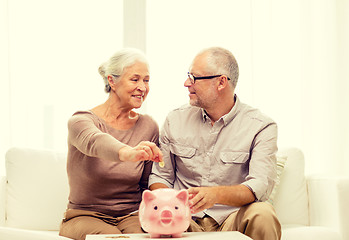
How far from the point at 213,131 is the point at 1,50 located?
1.77m

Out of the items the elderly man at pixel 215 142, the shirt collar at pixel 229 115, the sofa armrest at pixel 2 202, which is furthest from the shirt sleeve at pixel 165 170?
the sofa armrest at pixel 2 202

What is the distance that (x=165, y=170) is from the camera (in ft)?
8.07

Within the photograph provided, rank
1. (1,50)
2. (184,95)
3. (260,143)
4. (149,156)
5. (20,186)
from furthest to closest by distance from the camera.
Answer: (184,95) < (1,50) < (20,186) < (260,143) < (149,156)

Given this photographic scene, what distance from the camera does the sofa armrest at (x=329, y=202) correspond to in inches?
102

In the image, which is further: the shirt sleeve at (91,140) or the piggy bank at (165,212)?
the shirt sleeve at (91,140)

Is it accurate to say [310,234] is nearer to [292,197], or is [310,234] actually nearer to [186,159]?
[292,197]

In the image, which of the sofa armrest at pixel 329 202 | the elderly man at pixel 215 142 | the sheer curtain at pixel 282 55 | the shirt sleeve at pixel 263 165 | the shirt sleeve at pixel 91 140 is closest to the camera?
the shirt sleeve at pixel 91 140

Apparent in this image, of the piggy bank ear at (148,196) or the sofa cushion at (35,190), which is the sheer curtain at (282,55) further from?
the piggy bank ear at (148,196)

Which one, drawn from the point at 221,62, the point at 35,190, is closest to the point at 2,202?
the point at 35,190

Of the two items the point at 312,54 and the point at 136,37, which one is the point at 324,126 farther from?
the point at 136,37

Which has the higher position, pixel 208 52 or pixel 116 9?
pixel 116 9

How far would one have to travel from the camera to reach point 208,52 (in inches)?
97.8

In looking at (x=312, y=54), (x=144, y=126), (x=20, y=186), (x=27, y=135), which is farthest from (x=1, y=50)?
(x=312, y=54)

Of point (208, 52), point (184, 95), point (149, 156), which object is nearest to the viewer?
point (149, 156)
